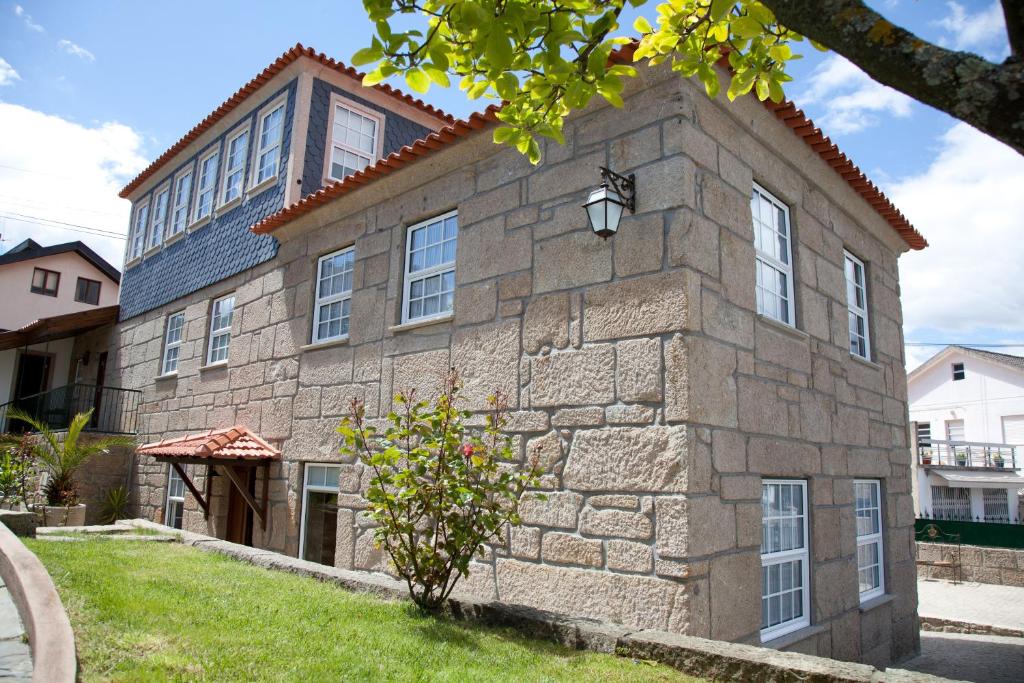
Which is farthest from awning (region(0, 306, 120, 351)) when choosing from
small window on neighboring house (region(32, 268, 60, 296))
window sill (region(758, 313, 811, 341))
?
window sill (region(758, 313, 811, 341))

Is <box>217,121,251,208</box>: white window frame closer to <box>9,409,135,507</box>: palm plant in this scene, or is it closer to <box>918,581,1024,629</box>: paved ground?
<box>9,409,135,507</box>: palm plant

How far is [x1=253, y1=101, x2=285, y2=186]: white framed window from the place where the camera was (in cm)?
1052

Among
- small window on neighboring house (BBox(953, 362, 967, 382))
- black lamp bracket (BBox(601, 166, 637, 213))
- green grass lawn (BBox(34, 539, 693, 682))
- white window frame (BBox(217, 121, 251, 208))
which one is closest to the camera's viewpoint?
green grass lawn (BBox(34, 539, 693, 682))

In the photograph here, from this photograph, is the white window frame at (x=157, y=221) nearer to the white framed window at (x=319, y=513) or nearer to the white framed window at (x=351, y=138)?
the white framed window at (x=351, y=138)

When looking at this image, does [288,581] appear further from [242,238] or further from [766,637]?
[242,238]

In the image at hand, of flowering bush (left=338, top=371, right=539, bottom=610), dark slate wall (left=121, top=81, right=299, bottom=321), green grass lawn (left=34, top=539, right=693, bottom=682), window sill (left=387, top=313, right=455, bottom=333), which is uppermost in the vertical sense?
dark slate wall (left=121, top=81, right=299, bottom=321)

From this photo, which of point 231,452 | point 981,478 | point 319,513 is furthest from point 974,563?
point 231,452

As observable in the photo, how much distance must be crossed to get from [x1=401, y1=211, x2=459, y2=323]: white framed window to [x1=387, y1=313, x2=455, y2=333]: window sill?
0.04 meters

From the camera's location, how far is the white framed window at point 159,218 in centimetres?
1359

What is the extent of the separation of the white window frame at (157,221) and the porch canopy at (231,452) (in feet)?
19.9

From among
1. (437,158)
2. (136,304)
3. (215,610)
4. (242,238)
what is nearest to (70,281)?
(136,304)

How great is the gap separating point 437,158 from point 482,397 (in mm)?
2555

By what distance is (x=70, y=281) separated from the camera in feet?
77.4

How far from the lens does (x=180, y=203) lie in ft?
43.1
